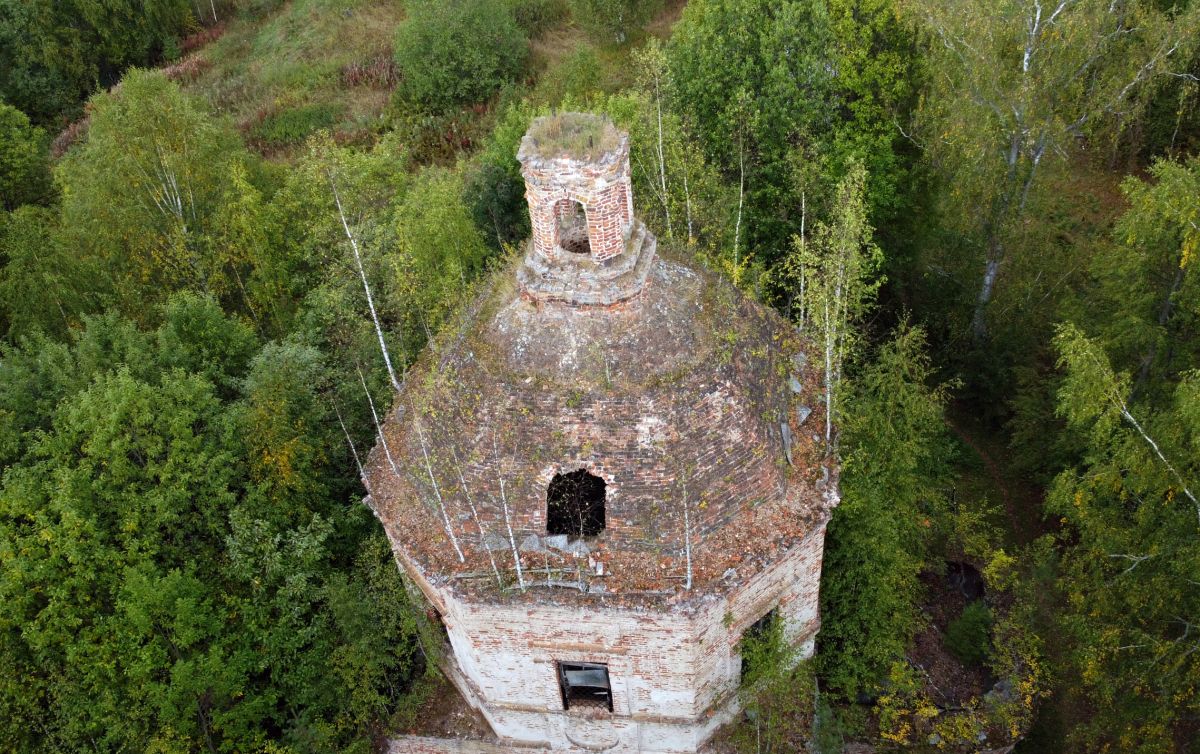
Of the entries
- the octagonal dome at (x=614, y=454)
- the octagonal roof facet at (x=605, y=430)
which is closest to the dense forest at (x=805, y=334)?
the octagonal dome at (x=614, y=454)

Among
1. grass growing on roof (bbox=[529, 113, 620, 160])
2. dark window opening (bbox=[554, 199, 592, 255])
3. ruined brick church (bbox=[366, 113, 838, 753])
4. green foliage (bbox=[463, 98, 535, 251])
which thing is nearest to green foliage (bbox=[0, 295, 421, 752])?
ruined brick church (bbox=[366, 113, 838, 753])

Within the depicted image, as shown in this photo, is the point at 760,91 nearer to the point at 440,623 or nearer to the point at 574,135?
the point at 574,135

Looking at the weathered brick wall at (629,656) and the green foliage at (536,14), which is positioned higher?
the green foliage at (536,14)

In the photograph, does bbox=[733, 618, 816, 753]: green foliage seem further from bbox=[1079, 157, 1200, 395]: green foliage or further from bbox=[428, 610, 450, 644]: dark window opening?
bbox=[1079, 157, 1200, 395]: green foliage

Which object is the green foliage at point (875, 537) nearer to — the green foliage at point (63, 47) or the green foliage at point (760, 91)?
the green foliage at point (760, 91)

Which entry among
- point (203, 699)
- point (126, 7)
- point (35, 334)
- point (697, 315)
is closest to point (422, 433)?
point (697, 315)
